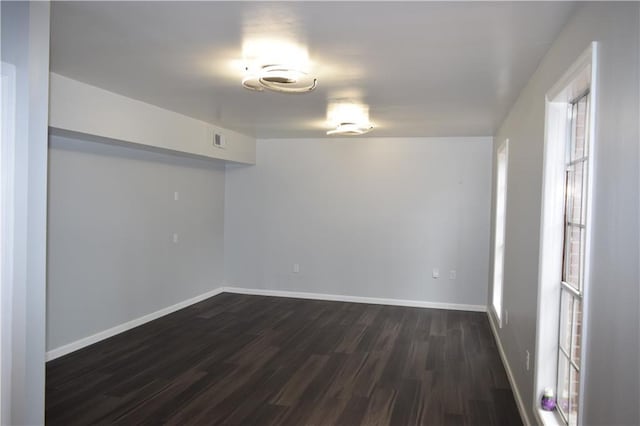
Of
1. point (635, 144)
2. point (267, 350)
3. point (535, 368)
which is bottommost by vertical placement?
point (267, 350)

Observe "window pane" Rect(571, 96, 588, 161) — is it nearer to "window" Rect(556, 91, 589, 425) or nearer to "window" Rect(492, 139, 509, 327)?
"window" Rect(556, 91, 589, 425)

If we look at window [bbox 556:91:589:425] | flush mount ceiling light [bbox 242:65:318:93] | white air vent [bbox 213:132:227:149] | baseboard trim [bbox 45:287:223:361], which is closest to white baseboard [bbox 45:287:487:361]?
baseboard trim [bbox 45:287:223:361]

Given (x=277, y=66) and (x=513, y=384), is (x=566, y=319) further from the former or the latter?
(x=277, y=66)

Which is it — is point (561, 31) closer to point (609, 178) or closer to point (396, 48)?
point (396, 48)

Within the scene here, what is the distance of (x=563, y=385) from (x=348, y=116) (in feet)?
10.5

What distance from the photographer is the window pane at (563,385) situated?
268cm

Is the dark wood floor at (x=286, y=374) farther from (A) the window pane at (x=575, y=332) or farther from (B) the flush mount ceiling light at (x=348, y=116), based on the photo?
(B) the flush mount ceiling light at (x=348, y=116)

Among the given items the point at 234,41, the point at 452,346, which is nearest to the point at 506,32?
the point at 234,41

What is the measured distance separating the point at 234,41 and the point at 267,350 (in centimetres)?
308

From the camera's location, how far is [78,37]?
9.13 feet

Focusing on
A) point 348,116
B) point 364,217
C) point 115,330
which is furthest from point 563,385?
point 364,217

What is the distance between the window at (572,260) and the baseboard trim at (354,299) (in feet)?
13.3

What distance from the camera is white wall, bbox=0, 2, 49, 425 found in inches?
80.5

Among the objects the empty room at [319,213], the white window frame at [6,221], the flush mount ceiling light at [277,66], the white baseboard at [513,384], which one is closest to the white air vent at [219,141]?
the empty room at [319,213]
